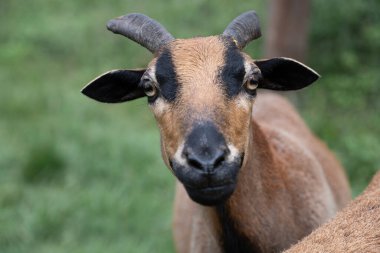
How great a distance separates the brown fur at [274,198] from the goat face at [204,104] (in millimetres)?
489

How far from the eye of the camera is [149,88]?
444 centimetres

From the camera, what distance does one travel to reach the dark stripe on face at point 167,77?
427 centimetres

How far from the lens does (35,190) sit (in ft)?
27.9

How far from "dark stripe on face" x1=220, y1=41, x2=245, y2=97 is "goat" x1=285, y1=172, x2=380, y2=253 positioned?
924 millimetres

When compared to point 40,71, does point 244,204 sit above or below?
above

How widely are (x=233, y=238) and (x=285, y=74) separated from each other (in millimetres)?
1133

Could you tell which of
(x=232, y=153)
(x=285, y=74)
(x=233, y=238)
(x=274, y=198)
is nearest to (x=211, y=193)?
(x=232, y=153)

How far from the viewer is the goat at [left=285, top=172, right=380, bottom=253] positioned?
11.4 feet

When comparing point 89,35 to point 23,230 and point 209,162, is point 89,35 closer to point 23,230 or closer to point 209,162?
point 23,230

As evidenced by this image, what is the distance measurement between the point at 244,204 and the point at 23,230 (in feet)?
11.6

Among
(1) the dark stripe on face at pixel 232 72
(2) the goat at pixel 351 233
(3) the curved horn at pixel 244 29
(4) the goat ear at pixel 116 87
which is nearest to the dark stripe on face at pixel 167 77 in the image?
(1) the dark stripe on face at pixel 232 72

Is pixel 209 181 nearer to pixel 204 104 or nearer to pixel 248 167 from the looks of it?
pixel 204 104

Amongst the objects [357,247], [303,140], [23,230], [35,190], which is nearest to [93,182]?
[35,190]

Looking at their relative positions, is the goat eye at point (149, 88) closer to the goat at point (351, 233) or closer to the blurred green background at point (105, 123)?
the goat at point (351, 233)
